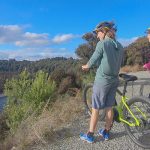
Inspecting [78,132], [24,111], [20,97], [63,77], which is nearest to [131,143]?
[78,132]

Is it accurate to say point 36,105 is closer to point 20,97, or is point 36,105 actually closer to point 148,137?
point 20,97

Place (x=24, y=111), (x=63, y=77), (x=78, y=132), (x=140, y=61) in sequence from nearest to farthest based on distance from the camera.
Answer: (x=78, y=132) < (x=24, y=111) < (x=63, y=77) < (x=140, y=61)

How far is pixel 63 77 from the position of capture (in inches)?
611

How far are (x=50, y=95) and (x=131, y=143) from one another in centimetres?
458

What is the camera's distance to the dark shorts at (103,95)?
6.48 metres

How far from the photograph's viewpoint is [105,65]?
250 inches

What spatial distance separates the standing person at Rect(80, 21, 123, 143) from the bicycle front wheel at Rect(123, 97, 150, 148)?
40 centimetres

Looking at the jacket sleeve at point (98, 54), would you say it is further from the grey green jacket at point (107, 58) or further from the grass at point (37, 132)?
the grass at point (37, 132)

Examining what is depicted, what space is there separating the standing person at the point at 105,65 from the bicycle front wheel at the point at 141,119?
15.9 inches

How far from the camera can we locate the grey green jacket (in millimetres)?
6301

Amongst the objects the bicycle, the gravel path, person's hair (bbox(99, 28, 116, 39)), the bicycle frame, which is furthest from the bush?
person's hair (bbox(99, 28, 116, 39))

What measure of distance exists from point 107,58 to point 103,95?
2.11 ft

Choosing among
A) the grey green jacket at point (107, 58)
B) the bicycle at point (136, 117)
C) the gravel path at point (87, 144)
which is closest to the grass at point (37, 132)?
the gravel path at point (87, 144)

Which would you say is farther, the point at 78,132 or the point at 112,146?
the point at 78,132
